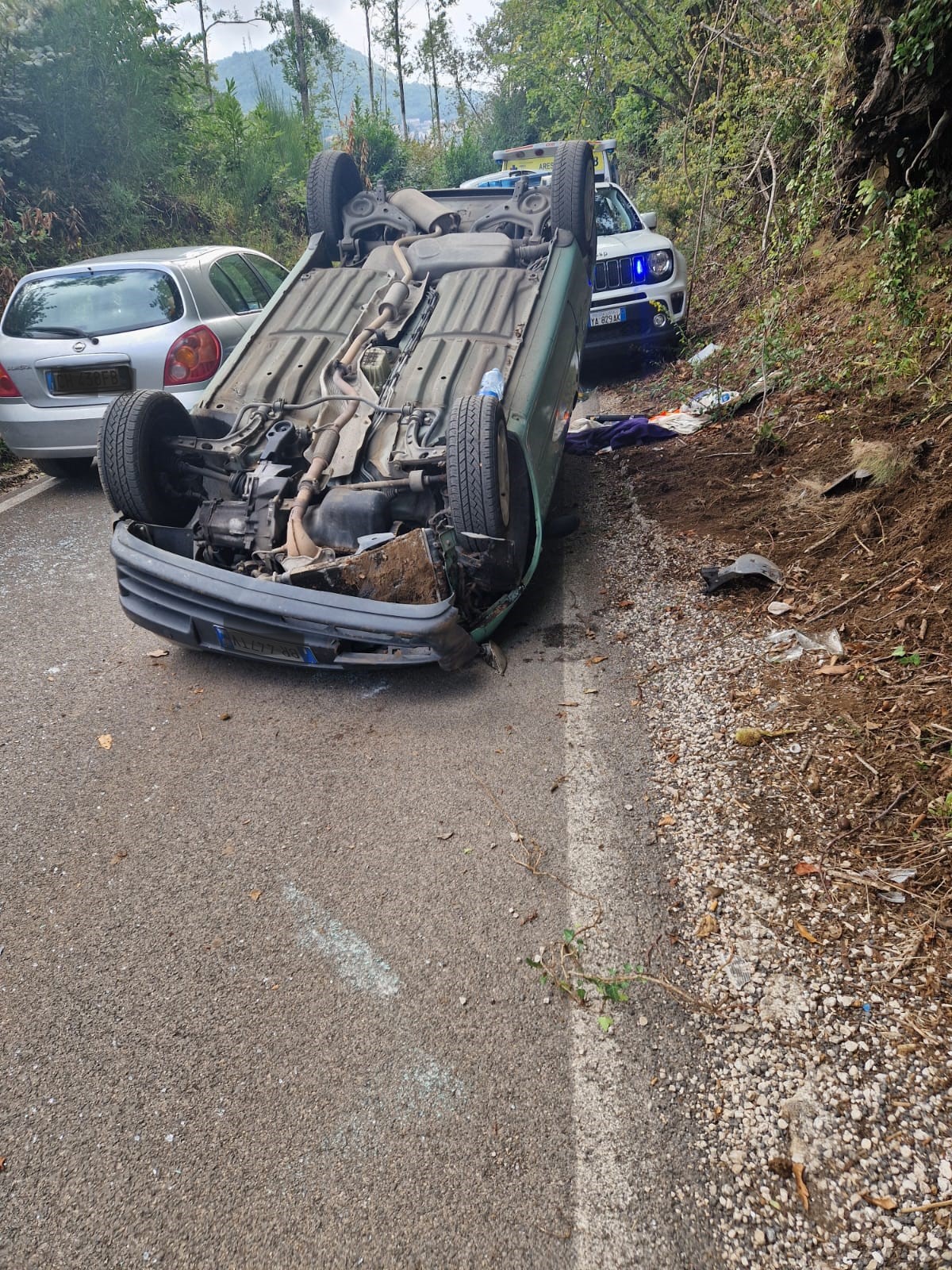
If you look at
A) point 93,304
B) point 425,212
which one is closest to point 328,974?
point 93,304

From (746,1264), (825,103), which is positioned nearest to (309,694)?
(746,1264)

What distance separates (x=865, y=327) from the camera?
6.75 meters

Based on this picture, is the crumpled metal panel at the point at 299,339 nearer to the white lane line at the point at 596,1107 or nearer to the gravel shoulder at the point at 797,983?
the gravel shoulder at the point at 797,983

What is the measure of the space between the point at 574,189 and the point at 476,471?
3.31 metres

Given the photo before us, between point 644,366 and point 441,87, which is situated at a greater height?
point 441,87

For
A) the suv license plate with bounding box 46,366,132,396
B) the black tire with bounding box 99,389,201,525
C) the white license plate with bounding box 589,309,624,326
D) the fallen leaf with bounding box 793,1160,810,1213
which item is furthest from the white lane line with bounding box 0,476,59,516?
the fallen leaf with bounding box 793,1160,810,1213

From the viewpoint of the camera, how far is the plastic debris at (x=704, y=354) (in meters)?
8.43

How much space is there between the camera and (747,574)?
4590 mm

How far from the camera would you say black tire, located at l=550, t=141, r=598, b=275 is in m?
6.05

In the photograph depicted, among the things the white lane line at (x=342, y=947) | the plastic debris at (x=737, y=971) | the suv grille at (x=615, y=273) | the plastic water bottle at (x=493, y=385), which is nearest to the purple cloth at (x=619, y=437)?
the suv grille at (x=615, y=273)

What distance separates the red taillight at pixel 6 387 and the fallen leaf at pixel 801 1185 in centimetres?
676

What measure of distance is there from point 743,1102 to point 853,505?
347cm

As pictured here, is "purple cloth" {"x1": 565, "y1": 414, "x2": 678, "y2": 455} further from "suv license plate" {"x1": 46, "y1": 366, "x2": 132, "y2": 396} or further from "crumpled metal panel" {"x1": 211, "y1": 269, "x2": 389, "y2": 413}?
"suv license plate" {"x1": 46, "y1": 366, "x2": 132, "y2": 396}

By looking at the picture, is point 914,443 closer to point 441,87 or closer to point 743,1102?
point 743,1102
